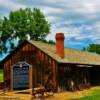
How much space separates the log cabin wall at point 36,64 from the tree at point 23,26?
4817 cm

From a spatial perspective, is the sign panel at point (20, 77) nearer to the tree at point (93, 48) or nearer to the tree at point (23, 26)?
the tree at point (23, 26)

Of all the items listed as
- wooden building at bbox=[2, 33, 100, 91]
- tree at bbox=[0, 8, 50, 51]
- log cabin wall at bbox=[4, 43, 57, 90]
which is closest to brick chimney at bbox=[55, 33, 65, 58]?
wooden building at bbox=[2, 33, 100, 91]

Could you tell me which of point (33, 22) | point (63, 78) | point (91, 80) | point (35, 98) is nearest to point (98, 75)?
point (91, 80)

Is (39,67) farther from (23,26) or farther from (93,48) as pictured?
(93,48)

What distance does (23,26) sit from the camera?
8612cm

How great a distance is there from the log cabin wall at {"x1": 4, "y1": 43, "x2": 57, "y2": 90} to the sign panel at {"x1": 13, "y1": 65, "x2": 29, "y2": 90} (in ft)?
1.80

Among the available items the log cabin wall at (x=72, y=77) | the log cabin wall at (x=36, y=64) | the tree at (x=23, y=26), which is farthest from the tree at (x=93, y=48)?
the log cabin wall at (x=36, y=64)

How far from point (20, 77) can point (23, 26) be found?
52.7m

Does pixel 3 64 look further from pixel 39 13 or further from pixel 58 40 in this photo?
pixel 39 13

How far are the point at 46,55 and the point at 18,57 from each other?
3.19 m

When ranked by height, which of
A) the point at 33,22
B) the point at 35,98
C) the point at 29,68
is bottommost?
the point at 35,98

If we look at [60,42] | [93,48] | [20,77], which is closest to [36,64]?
[20,77]

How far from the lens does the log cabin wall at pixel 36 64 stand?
3294 cm

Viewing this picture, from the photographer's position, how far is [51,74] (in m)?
32.9
